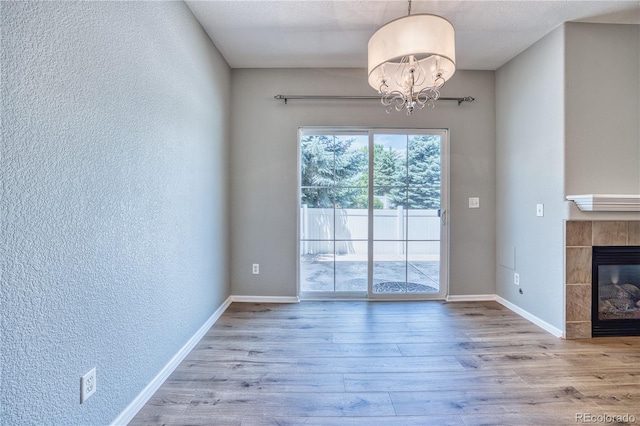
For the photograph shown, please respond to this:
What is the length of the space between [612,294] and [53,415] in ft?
12.8

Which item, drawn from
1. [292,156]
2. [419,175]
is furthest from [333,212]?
[419,175]

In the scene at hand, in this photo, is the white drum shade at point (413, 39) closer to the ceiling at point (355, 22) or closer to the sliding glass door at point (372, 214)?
the ceiling at point (355, 22)

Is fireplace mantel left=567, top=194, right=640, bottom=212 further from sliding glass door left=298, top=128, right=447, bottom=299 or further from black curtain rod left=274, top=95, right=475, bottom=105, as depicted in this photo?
black curtain rod left=274, top=95, right=475, bottom=105

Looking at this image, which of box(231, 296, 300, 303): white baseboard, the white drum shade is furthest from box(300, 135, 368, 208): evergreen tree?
the white drum shade

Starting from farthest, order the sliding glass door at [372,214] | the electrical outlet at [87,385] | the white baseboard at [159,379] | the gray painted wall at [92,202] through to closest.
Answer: the sliding glass door at [372,214] → the white baseboard at [159,379] → the electrical outlet at [87,385] → the gray painted wall at [92,202]

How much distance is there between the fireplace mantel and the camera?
225 cm

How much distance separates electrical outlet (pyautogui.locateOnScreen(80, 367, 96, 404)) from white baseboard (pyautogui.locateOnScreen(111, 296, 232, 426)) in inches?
10.9

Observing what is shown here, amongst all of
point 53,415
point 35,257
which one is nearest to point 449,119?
point 35,257

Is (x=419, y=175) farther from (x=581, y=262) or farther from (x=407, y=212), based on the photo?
(x=581, y=262)

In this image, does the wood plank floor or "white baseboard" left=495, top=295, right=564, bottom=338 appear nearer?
the wood plank floor

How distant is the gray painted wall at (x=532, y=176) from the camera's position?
98.1 inches

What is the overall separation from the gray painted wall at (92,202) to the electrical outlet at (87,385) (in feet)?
0.09
